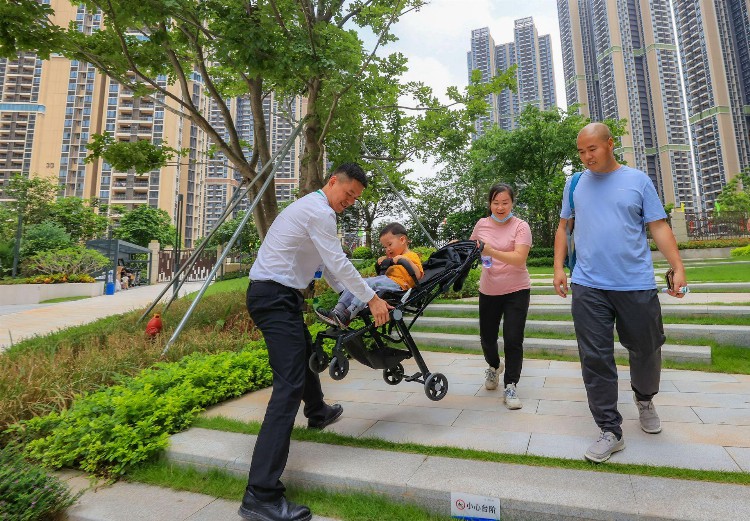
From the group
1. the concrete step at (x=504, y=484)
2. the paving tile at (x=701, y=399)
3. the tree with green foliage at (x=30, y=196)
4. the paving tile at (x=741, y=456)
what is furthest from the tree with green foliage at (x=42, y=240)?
the paving tile at (x=741, y=456)

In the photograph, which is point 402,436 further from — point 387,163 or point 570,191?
point 387,163

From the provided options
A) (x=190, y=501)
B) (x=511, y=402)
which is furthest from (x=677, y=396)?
(x=190, y=501)

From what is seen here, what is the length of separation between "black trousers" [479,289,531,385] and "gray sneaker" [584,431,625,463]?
3.35ft

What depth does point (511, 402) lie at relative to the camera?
10.5 feet

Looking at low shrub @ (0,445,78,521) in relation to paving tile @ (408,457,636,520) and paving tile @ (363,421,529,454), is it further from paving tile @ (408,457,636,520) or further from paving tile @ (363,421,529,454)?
paving tile @ (408,457,636,520)

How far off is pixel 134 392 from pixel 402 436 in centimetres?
234

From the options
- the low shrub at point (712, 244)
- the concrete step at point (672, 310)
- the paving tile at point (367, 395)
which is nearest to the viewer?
the paving tile at point (367, 395)

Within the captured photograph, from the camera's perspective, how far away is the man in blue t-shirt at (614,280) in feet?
7.77

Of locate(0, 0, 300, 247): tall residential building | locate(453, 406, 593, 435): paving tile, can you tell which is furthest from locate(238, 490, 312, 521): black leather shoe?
locate(0, 0, 300, 247): tall residential building

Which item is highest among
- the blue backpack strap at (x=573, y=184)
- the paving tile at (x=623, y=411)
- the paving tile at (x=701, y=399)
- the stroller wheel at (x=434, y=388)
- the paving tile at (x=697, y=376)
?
the blue backpack strap at (x=573, y=184)

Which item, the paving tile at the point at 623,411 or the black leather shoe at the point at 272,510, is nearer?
the black leather shoe at the point at 272,510

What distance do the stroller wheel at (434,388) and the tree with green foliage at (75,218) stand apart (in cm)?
4066

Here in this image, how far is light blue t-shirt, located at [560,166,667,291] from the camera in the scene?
2387 mm

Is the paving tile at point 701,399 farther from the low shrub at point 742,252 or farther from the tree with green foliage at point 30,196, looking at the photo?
the tree with green foliage at point 30,196
